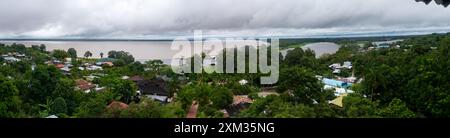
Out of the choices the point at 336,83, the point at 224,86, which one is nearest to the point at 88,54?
the point at 224,86

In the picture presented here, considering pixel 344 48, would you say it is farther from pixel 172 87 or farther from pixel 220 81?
pixel 172 87

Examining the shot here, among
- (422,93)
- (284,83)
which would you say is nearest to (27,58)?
(284,83)

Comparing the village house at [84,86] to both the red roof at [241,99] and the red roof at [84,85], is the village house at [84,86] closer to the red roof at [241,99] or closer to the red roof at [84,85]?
the red roof at [84,85]

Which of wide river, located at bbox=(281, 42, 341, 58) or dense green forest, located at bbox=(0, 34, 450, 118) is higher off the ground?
wide river, located at bbox=(281, 42, 341, 58)

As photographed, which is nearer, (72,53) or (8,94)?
(72,53)

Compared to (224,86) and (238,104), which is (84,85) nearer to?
(224,86)

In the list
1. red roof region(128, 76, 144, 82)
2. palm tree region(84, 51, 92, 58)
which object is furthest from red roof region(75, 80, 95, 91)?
palm tree region(84, 51, 92, 58)

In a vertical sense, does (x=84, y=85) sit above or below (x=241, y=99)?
above

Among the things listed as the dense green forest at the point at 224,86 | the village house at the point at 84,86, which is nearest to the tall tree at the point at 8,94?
the dense green forest at the point at 224,86

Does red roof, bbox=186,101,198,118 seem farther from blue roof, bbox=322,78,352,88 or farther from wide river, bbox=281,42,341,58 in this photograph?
blue roof, bbox=322,78,352,88
